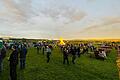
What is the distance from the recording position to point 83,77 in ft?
66.9

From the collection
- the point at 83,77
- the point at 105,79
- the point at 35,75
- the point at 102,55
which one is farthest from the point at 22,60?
the point at 102,55

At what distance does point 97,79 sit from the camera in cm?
2011

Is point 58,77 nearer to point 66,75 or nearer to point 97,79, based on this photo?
point 66,75

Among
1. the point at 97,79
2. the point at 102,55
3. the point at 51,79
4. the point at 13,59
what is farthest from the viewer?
the point at 102,55

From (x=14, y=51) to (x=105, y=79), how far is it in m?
9.66

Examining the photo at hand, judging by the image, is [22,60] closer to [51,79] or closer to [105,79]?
[51,79]

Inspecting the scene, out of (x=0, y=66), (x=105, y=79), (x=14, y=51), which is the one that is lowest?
(x=105, y=79)

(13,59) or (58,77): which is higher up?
(13,59)

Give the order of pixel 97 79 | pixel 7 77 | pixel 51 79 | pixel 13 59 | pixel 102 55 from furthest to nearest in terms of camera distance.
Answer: pixel 102 55, pixel 97 79, pixel 51 79, pixel 7 77, pixel 13 59

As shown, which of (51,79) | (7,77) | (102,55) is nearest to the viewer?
(7,77)

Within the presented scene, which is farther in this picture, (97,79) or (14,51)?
(97,79)

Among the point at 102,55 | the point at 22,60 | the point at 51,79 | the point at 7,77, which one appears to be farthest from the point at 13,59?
the point at 102,55

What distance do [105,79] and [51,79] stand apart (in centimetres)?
524

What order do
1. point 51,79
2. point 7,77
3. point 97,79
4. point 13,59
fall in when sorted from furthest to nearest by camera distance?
point 97,79 < point 51,79 < point 7,77 < point 13,59
